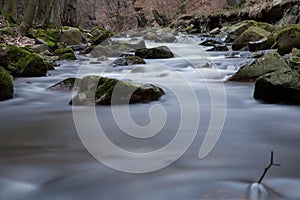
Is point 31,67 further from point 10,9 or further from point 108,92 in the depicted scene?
point 10,9

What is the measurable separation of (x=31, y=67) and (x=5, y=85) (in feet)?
7.02

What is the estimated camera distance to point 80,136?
3328 millimetres

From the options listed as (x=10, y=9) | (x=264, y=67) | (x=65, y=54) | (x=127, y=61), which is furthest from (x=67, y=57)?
(x=10, y=9)

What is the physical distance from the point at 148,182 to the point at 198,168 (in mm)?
401

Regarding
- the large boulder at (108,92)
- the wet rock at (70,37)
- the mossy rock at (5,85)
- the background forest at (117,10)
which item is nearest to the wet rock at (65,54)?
the wet rock at (70,37)

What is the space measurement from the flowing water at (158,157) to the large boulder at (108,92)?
0.13 meters

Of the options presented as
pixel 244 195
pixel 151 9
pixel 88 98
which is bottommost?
pixel 151 9

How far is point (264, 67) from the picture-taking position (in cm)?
572

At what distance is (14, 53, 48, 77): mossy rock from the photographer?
6.98 metres

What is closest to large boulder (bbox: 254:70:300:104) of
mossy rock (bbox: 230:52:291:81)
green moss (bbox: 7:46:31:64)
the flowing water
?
the flowing water

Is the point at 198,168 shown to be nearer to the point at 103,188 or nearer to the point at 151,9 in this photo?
the point at 103,188

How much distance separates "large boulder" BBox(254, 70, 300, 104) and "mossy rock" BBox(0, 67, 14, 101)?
312cm

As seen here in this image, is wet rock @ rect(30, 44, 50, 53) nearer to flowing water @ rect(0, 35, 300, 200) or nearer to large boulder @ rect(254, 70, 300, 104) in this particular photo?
flowing water @ rect(0, 35, 300, 200)

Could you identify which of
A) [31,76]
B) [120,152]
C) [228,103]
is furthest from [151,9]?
[120,152]
